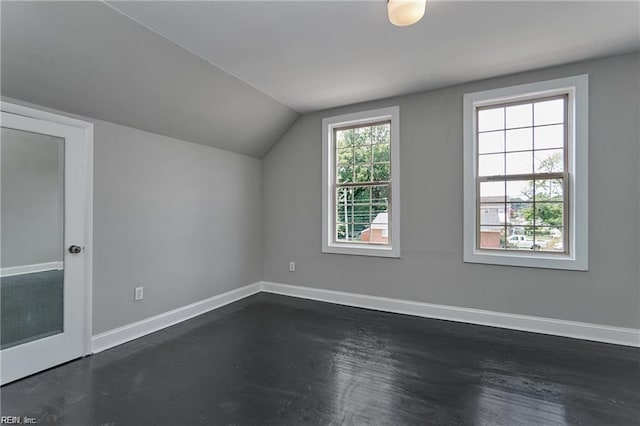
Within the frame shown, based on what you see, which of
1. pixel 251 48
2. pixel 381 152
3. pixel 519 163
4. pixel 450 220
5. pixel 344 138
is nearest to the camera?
pixel 251 48

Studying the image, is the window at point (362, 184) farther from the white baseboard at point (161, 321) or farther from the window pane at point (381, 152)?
the white baseboard at point (161, 321)

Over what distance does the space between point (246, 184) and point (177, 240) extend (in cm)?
132

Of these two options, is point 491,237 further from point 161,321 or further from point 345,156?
point 161,321

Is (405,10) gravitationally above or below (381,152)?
above

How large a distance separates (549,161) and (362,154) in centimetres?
201

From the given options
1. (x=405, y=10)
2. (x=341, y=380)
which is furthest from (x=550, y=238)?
(x=405, y=10)

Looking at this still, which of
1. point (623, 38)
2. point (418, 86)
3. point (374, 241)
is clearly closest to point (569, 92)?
point (623, 38)

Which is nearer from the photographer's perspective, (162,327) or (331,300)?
(162,327)

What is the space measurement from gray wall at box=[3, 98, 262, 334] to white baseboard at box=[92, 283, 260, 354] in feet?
0.20

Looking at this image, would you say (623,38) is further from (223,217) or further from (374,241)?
(223,217)

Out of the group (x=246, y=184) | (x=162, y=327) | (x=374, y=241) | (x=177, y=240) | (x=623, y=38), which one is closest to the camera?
(x=623, y=38)

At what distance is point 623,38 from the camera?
7.97ft

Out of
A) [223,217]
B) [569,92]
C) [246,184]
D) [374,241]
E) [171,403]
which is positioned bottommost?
[171,403]

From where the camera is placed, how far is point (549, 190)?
298 centimetres
